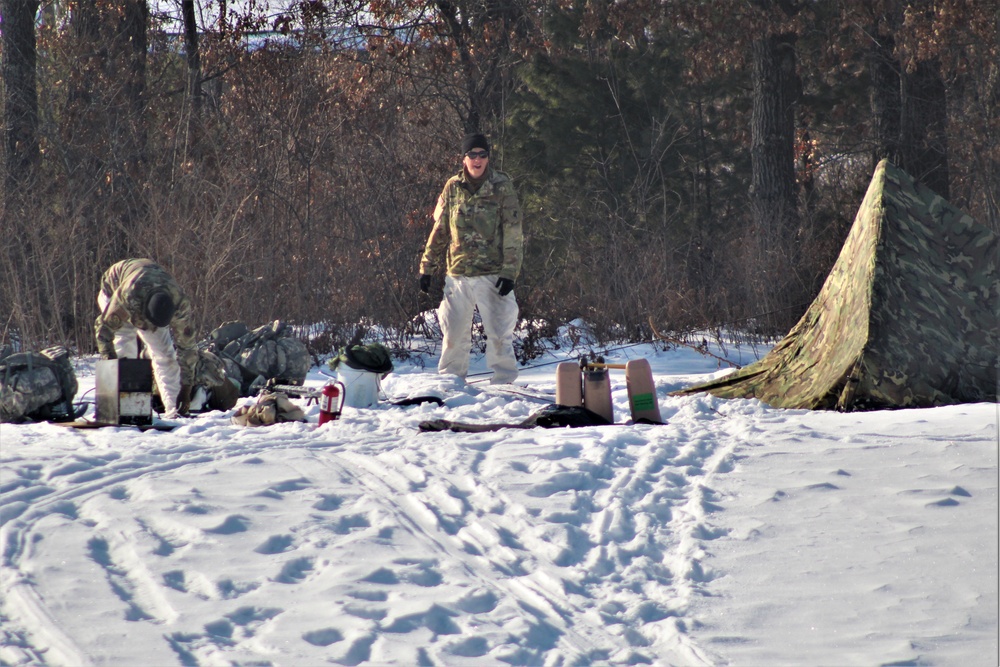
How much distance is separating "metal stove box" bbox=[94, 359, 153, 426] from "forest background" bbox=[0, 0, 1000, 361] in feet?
13.2

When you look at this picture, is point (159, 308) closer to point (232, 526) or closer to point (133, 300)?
point (133, 300)

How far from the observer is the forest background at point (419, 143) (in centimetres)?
1262

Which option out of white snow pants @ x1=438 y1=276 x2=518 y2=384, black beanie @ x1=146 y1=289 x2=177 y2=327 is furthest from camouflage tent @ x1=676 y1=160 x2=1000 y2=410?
black beanie @ x1=146 y1=289 x2=177 y2=327

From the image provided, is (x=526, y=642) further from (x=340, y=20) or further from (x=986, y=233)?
(x=340, y=20)

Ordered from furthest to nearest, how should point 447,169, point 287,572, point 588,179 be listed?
point 588,179, point 447,169, point 287,572

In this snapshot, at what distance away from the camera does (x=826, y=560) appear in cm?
446

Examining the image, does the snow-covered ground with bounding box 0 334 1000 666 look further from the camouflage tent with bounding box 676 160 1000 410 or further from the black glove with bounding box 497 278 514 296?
the black glove with bounding box 497 278 514 296

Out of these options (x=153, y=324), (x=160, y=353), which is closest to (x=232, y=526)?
A: (x=153, y=324)

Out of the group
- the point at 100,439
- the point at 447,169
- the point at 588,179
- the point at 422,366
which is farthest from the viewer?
the point at 588,179

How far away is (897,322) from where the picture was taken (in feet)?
25.3

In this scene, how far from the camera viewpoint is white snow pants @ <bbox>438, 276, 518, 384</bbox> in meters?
9.47

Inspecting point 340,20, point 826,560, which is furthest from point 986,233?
point 340,20

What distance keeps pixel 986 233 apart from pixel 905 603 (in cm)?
522

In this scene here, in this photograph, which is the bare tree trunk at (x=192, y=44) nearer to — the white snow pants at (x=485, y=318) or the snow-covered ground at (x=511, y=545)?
the white snow pants at (x=485, y=318)
